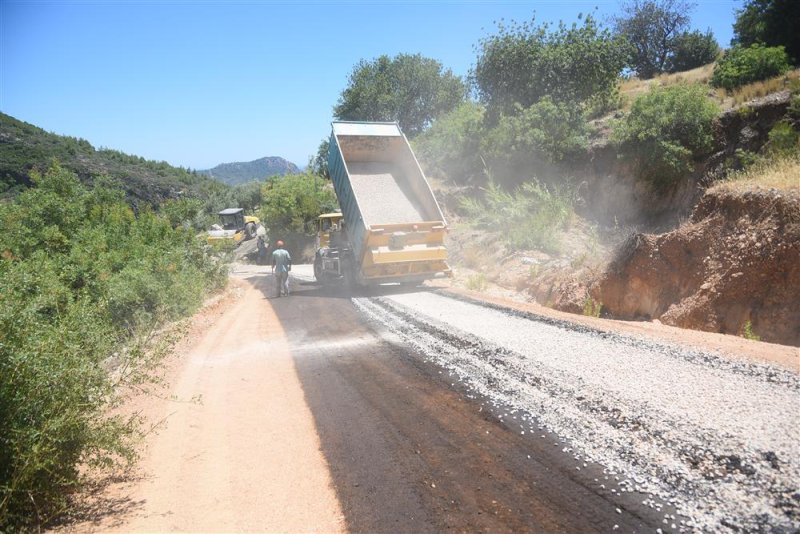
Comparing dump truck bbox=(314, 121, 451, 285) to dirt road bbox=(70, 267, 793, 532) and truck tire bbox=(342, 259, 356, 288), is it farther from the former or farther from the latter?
dirt road bbox=(70, 267, 793, 532)

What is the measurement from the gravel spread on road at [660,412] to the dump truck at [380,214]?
5055mm

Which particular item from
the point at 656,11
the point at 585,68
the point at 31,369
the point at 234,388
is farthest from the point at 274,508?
the point at 656,11

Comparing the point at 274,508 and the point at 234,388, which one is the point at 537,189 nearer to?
the point at 234,388

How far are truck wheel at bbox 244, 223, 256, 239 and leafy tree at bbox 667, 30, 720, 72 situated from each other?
3259cm

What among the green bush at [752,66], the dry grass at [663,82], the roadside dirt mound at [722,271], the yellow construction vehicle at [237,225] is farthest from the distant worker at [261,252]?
the green bush at [752,66]

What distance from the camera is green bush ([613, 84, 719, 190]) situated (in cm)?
1447

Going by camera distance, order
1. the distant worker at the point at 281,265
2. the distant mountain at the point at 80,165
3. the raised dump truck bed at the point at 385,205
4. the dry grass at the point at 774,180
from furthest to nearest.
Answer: the distant mountain at the point at 80,165 → the distant worker at the point at 281,265 → the raised dump truck bed at the point at 385,205 → the dry grass at the point at 774,180

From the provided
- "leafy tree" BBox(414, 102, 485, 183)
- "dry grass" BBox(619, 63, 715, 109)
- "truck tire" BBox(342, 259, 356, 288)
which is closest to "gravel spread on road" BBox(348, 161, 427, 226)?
"truck tire" BBox(342, 259, 356, 288)

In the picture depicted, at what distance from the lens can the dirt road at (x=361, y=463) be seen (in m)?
3.21

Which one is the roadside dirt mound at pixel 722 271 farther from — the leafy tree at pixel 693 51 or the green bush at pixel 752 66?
the leafy tree at pixel 693 51

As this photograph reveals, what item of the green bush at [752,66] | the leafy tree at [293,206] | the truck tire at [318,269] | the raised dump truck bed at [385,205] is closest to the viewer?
the raised dump truck bed at [385,205]

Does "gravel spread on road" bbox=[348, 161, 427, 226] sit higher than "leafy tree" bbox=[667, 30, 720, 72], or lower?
lower

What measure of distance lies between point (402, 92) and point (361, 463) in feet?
139

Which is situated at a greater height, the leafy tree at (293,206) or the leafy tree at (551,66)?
the leafy tree at (551,66)
